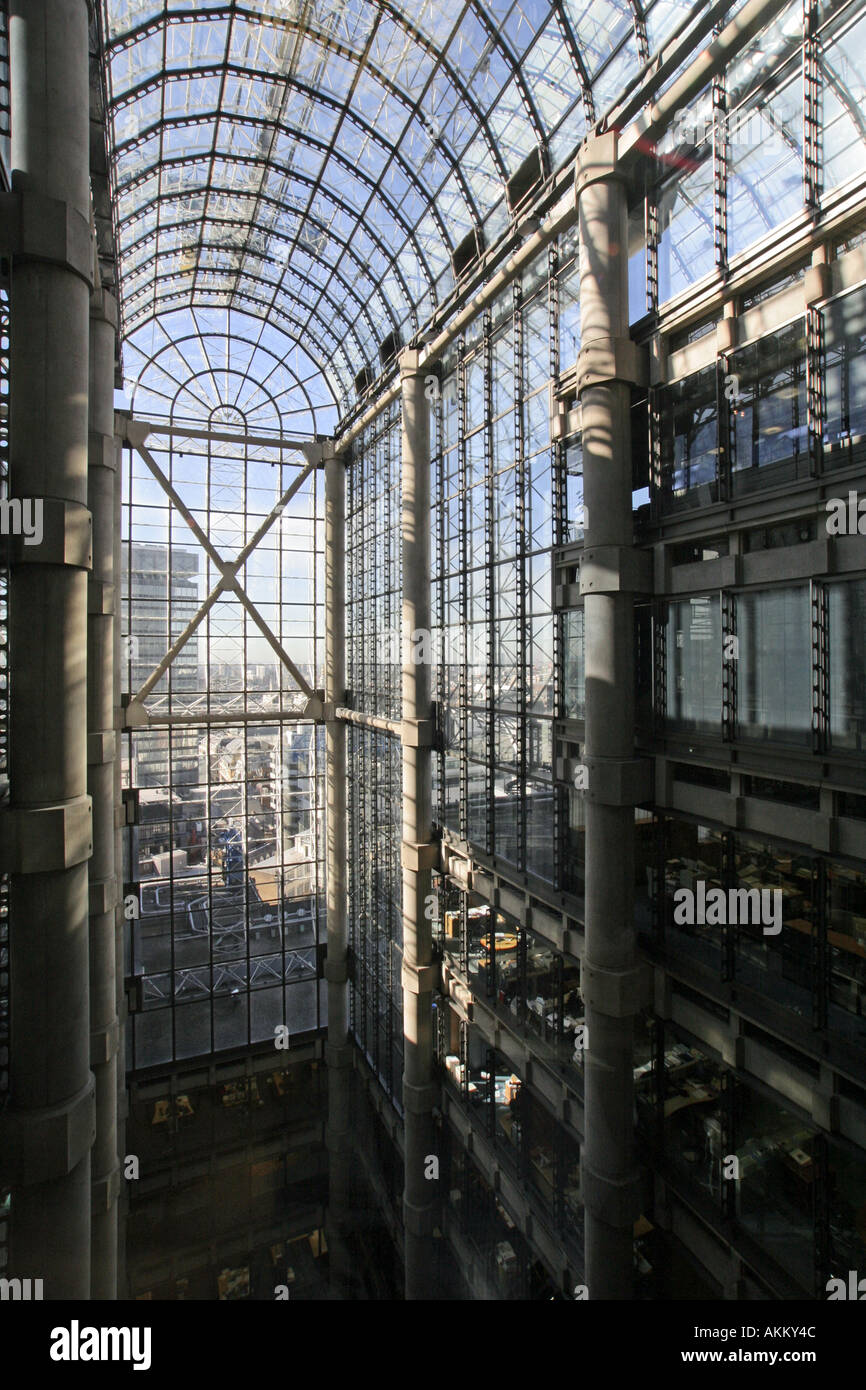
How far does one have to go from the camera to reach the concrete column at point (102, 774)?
13.1 meters

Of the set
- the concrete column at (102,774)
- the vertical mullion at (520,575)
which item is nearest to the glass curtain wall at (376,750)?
the vertical mullion at (520,575)

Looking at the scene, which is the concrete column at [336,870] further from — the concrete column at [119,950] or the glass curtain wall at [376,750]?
the concrete column at [119,950]

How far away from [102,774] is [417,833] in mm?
6738

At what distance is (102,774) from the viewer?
14.1 m

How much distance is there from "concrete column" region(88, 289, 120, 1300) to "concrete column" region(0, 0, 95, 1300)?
19.6 ft

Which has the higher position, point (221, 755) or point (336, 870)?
point (221, 755)

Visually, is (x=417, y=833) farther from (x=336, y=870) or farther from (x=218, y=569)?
(x=218, y=569)

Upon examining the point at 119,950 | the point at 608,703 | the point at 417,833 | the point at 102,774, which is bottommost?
the point at 119,950

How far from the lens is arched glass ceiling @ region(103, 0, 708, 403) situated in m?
11.3

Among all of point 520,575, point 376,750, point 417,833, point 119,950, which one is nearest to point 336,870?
point 376,750

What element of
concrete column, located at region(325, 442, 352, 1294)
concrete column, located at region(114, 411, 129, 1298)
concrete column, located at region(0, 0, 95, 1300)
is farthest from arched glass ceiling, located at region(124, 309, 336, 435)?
concrete column, located at region(0, 0, 95, 1300)

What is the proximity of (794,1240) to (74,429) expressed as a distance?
1127cm

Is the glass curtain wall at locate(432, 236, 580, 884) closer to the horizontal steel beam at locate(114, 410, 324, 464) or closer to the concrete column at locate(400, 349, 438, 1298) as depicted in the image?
the concrete column at locate(400, 349, 438, 1298)
